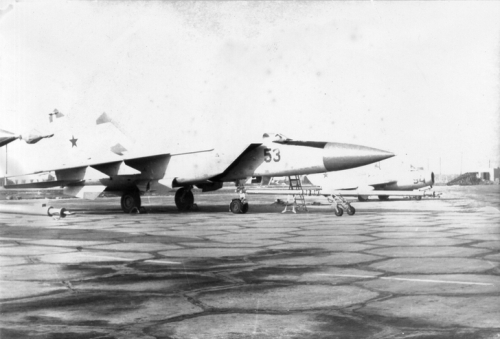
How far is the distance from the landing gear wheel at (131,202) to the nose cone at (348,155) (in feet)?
20.1

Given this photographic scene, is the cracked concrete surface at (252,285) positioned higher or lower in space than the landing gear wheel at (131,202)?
lower

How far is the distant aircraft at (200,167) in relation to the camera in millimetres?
14273

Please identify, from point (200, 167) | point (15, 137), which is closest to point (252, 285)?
point (15, 137)

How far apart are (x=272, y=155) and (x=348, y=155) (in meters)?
2.28

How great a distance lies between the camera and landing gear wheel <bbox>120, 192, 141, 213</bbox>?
16453 millimetres

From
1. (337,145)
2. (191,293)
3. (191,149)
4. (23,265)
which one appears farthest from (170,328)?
(191,149)

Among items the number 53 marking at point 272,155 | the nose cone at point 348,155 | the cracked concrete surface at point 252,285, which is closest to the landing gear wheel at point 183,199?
the number 53 marking at point 272,155

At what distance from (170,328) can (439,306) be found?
2048mm

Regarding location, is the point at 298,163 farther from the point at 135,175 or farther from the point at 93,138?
the point at 93,138

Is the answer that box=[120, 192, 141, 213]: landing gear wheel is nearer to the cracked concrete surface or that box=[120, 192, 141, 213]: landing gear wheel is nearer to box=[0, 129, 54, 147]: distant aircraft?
the cracked concrete surface

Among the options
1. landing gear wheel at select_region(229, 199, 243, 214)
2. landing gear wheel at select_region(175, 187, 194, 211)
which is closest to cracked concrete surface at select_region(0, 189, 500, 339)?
landing gear wheel at select_region(229, 199, 243, 214)

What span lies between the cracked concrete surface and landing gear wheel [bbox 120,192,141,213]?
6995 mm

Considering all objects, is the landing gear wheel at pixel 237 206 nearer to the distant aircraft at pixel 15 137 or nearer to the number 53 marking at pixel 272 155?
the number 53 marking at pixel 272 155

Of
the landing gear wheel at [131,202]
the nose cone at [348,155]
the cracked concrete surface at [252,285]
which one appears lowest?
the cracked concrete surface at [252,285]
